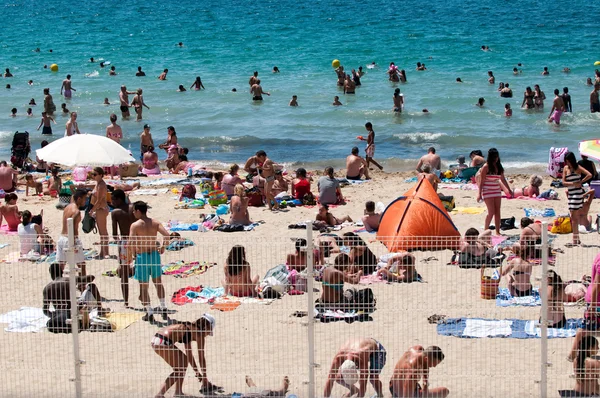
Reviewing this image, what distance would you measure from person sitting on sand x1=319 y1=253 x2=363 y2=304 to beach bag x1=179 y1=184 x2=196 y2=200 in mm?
7464

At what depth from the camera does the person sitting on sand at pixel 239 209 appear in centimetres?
1405

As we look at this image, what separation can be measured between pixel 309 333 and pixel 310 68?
30.1m

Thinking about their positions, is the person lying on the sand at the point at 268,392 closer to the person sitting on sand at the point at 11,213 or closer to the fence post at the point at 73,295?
the fence post at the point at 73,295

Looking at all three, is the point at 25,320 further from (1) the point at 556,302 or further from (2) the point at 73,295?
(1) the point at 556,302

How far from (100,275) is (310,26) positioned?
127 feet

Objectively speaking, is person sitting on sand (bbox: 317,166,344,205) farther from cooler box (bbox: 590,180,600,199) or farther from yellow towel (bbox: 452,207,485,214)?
cooler box (bbox: 590,180,600,199)

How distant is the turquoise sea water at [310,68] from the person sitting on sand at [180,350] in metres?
13.8

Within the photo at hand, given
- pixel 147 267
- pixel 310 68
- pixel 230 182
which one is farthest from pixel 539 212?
pixel 310 68

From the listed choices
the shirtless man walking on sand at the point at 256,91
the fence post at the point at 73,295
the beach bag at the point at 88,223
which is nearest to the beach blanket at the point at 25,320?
the fence post at the point at 73,295

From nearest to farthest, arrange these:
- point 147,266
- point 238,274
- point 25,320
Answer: point 147,266 < point 25,320 < point 238,274

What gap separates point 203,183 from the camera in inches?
659

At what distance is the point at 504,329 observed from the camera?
8.69m

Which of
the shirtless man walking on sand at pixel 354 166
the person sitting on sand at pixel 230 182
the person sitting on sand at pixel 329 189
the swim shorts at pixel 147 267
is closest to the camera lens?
the swim shorts at pixel 147 267

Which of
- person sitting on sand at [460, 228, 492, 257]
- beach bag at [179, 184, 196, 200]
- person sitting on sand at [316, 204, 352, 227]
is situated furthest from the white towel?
beach bag at [179, 184, 196, 200]
